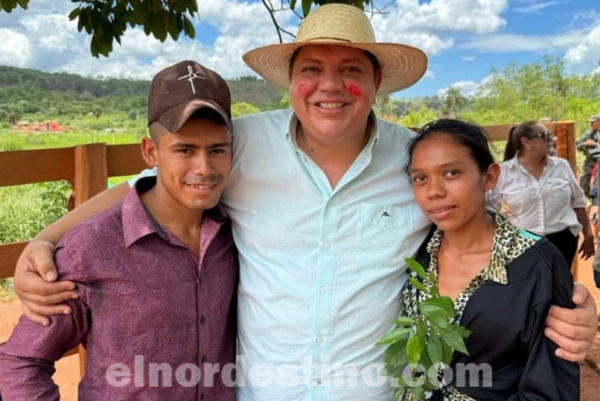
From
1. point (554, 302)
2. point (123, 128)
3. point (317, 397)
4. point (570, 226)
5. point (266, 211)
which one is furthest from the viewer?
point (123, 128)

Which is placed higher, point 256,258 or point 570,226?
point 570,226

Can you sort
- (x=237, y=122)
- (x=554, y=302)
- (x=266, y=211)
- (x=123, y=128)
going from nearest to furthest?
1. (x=554, y=302)
2. (x=266, y=211)
3. (x=237, y=122)
4. (x=123, y=128)

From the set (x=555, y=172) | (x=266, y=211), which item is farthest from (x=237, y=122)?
(x=555, y=172)

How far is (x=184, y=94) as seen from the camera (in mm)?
1637

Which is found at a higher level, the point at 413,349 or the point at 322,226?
the point at 322,226

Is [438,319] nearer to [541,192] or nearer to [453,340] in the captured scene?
[453,340]

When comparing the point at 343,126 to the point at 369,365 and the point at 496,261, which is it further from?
the point at 369,365

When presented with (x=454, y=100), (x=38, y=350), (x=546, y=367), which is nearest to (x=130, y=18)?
(x=38, y=350)

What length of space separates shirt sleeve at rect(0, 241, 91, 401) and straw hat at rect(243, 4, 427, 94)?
103 cm

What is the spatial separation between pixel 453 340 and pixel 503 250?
38 cm

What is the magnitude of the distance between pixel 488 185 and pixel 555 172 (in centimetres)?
335

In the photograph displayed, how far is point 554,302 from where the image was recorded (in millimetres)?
1586

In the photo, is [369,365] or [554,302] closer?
[554,302]

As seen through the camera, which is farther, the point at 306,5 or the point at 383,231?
the point at 306,5
